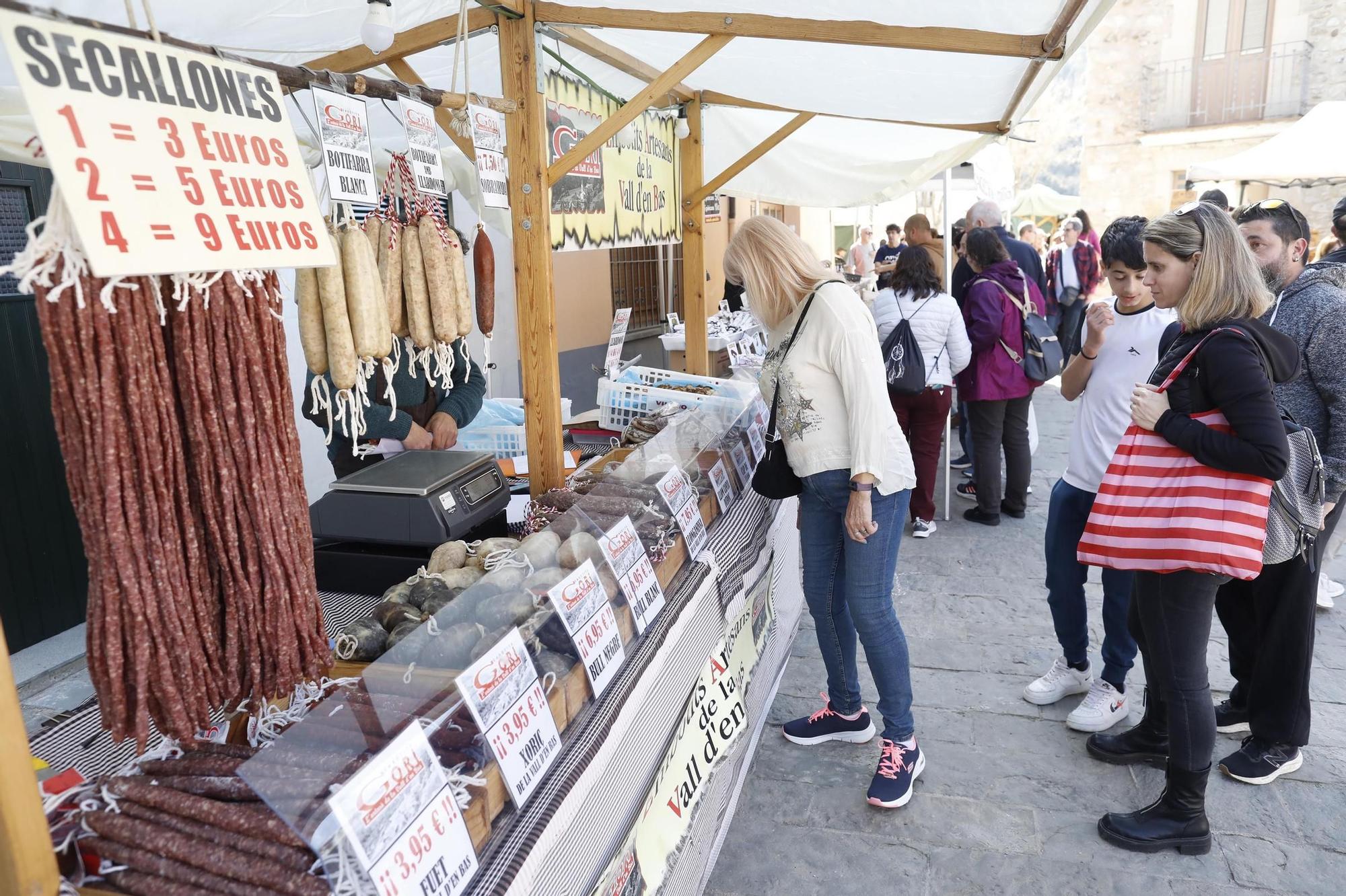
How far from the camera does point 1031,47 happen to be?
2834 millimetres

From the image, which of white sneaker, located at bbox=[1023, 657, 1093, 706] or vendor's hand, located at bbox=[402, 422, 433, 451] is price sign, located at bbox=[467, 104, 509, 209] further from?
white sneaker, located at bbox=[1023, 657, 1093, 706]

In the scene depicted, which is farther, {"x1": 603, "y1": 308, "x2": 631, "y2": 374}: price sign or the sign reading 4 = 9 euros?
{"x1": 603, "y1": 308, "x2": 631, "y2": 374}: price sign

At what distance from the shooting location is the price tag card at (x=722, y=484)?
3.05 metres

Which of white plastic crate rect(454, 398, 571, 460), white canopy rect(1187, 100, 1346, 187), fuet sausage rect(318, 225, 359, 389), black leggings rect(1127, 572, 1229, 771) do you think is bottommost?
black leggings rect(1127, 572, 1229, 771)

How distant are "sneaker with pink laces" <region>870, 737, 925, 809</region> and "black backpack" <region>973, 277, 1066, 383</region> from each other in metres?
3.28

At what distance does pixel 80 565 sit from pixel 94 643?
13.5 feet

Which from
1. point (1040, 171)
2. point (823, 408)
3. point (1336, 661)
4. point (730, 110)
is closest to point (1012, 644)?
point (1336, 661)

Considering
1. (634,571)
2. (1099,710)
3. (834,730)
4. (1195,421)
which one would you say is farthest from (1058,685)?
(634,571)

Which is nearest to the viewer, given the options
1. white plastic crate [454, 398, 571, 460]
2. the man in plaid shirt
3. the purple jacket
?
white plastic crate [454, 398, 571, 460]

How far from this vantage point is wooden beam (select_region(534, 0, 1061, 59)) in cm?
279

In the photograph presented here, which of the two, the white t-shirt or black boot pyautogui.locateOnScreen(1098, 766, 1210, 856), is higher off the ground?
the white t-shirt

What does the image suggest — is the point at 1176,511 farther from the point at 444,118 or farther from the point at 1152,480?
the point at 444,118

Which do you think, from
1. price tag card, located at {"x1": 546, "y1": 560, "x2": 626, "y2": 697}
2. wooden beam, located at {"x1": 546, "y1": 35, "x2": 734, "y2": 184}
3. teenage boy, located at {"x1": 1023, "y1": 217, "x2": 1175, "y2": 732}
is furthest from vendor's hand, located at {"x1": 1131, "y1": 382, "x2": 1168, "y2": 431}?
wooden beam, located at {"x1": 546, "y1": 35, "x2": 734, "y2": 184}

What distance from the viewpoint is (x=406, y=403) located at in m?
3.60
